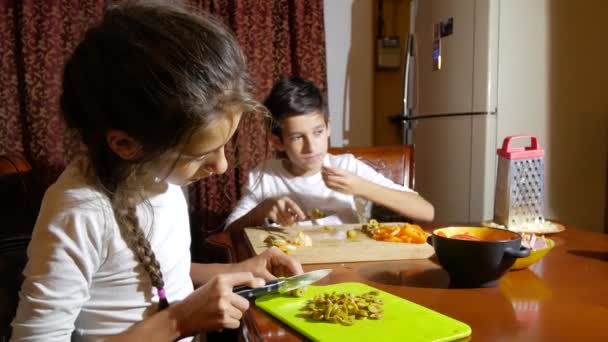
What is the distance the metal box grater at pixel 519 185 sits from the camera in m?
1.22

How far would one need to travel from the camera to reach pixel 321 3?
2.60 m

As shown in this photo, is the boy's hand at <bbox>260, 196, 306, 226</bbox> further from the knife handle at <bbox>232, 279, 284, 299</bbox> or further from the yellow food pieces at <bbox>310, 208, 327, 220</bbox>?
the knife handle at <bbox>232, 279, 284, 299</bbox>

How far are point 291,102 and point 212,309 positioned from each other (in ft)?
3.16

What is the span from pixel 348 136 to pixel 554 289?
2.21m

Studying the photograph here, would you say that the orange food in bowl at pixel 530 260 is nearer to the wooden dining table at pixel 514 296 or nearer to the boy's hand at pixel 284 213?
the wooden dining table at pixel 514 296

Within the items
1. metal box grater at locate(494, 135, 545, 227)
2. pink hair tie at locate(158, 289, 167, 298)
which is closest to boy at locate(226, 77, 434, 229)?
metal box grater at locate(494, 135, 545, 227)

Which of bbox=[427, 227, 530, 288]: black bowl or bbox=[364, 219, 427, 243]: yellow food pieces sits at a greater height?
bbox=[427, 227, 530, 288]: black bowl

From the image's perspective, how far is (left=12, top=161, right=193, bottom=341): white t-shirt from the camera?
26.4 inches

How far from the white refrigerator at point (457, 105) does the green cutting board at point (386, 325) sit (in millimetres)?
1252

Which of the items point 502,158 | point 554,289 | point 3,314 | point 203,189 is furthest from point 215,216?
point 554,289

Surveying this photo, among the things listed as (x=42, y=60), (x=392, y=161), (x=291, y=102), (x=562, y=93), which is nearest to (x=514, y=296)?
(x=291, y=102)

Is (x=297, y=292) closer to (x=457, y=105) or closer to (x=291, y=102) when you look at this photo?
(x=291, y=102)

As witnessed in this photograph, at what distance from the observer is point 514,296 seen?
734 millimetres

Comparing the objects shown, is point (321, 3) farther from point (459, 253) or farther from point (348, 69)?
point (459, 253)
